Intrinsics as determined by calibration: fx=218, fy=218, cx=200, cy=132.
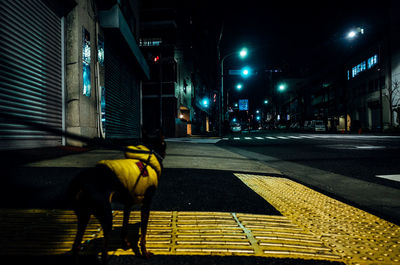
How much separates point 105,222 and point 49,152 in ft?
20.2

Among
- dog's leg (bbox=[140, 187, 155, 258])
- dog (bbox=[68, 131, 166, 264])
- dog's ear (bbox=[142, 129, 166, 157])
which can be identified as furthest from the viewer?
dog's ear (bbox=[142, 129, 166, 157])

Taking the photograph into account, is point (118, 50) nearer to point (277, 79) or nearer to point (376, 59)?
point (376, 59)

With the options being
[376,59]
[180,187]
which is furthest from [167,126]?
[376,59]

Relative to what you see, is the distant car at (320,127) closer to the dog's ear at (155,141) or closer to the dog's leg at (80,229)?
the dog's ear at (155,141)

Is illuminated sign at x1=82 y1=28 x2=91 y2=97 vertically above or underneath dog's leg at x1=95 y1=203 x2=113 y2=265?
above

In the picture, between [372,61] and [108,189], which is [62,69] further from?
[372,61]

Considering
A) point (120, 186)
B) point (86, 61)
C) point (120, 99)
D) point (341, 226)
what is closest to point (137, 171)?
point (120, 186)

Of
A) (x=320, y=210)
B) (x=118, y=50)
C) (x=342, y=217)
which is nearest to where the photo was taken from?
(x=342, y=217)

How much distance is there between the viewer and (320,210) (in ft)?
10.1

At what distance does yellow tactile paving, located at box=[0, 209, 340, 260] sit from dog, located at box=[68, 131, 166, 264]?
377 mm

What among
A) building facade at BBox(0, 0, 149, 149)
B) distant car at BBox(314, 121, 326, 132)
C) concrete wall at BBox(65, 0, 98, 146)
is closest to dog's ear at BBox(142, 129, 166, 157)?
building facade at BBox(0, 0, 149, 149)

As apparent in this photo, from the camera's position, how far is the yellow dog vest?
169cm

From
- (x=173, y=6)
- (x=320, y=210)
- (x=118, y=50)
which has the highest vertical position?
(x=173, y=6)

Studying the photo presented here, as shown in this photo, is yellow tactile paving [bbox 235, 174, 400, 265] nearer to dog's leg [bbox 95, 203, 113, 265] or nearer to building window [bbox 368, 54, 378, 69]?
dog's leg [bbox 95, 203, 113, 265]
